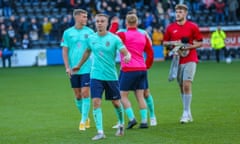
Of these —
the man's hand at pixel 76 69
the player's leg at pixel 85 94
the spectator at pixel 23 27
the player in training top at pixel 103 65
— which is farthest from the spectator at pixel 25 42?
the player in training top at pixel 103 65

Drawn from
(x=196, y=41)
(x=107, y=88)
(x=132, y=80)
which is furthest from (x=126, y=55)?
(x=196, y=41)

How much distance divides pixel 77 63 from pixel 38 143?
7.74 ft

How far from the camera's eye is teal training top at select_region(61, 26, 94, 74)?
13.8m

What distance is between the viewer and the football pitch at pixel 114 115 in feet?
40.1

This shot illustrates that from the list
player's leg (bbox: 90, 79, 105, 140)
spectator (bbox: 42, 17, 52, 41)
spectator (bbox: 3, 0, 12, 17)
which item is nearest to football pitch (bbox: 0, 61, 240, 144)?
player's leg (bbox: 90, 79, 105, 140)

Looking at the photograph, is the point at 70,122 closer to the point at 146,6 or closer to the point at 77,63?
the point at 77,63

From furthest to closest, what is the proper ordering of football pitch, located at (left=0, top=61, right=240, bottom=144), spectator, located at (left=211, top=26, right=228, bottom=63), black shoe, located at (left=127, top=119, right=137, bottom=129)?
1. spectator, located at (left=211, top=26, right=228, bottom=63)
2. black shoe, located at (left=127, top=119, right=137, bottom=129)
3. football pitch, located at (left=0, top=61, right=240, bottom=144)

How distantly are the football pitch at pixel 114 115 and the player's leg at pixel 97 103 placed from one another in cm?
20

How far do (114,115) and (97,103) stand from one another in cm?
369

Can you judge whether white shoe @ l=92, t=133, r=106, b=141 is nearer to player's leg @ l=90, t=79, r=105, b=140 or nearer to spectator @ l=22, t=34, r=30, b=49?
player's leg @ l=90, t=79, r=105, b=140

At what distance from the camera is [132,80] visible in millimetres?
13609

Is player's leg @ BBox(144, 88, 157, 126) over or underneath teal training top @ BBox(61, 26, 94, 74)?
underneath

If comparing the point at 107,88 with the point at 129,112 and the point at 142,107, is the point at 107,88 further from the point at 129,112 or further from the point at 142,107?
the point at 142,107

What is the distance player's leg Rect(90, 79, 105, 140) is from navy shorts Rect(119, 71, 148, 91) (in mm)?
1324
